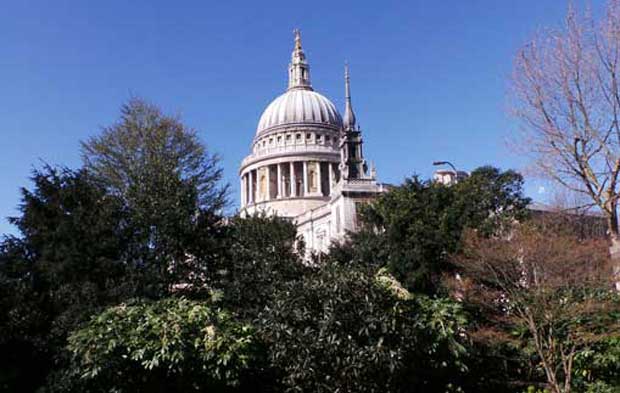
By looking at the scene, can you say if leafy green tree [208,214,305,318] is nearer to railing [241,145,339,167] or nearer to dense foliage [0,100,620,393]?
dense foliage [0,100,620,393]

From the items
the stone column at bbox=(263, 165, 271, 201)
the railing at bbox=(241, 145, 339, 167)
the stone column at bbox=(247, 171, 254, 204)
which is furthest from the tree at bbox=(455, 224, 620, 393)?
the stone column at bbox=(247, 171, 254, 204)

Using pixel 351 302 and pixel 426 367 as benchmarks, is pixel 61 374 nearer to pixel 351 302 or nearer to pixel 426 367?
pixel 351 302

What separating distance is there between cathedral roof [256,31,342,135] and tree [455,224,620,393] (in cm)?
5665

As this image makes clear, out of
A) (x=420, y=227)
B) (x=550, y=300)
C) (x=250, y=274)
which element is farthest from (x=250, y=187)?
(x=550, y=300)

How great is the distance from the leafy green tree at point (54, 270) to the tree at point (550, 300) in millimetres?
8211

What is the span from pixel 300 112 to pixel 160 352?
62.1 m

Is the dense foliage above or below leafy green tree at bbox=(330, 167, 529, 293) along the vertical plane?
below

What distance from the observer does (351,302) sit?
36.1 feet

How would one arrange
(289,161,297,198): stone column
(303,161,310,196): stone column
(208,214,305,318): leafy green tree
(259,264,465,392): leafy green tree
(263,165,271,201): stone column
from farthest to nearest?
(263,165,271,201): stone column < (289,161,297,198): stone column < (303,161,310,196): stone column < (208,214,305,318): leafy green tree < (259,264,465,392): leafy green tree

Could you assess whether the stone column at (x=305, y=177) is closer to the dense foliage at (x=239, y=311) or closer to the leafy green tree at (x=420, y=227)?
the leafy green tree at (x=420, y=227)

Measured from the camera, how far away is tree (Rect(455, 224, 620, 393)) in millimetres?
12781

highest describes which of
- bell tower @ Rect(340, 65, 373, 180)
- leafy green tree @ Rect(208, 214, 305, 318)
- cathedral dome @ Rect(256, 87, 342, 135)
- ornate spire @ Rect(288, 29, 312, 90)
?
ornate spire @ Rect(288, 29, 312, 90)

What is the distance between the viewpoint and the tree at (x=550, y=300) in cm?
1278

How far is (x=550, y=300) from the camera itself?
12914 mm
